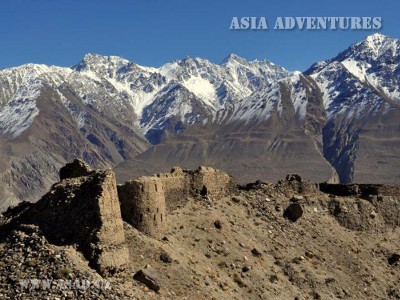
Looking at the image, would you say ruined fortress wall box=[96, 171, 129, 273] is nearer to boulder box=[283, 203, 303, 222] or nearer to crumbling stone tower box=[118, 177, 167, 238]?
crumbling stone tower box=[118, 177, 167, 238]

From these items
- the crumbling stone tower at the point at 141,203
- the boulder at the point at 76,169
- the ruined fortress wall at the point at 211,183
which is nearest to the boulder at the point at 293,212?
the ruined fortress wall at the point at 211,183

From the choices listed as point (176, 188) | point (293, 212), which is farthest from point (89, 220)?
point (293, 212)

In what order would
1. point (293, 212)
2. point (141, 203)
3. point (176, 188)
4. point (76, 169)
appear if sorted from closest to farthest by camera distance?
point (141, 203) → point (76, 169) → point (176, 188) → point (293, 212)

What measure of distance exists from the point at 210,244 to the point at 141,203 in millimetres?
4163

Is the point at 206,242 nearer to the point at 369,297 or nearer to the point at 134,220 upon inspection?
the point at 134,220

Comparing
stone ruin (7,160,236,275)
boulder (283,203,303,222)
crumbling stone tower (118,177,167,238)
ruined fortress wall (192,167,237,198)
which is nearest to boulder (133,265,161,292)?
stone ruin (7,160,236,275)

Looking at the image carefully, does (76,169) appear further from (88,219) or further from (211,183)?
(211,183)

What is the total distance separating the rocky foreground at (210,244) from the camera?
23.2 metres

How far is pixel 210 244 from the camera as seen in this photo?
32.2 metres

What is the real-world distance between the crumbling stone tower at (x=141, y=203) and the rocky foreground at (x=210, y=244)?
22 centimetres

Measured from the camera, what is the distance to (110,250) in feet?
81.2

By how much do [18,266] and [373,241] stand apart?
23.5 meters

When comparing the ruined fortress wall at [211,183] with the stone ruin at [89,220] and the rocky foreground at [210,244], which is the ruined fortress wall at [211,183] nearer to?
the rocky foreground at [210,244]

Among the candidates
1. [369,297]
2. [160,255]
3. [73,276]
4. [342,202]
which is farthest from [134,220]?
Answer: [342,202]
